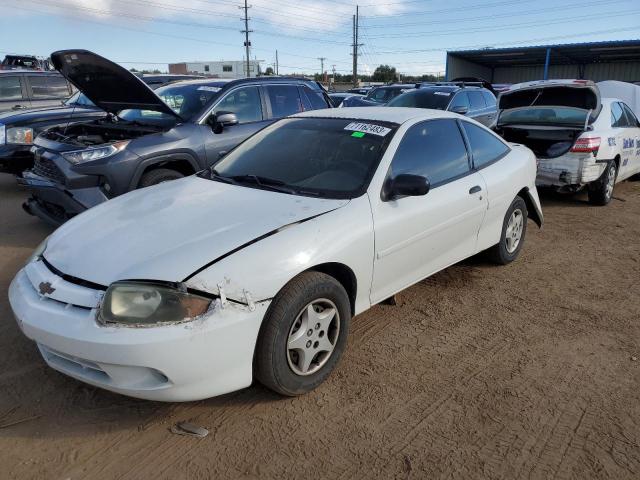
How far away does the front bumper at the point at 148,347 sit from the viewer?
2277mm

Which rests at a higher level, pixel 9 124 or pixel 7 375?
pixel 9 124

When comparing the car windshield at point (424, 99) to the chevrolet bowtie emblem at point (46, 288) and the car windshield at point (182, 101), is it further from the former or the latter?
the chevrolet bowtie emblem at point (46, 288)

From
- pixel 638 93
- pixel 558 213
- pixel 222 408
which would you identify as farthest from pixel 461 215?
pixel 638 93

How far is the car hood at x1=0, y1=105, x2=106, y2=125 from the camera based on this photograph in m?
7.41

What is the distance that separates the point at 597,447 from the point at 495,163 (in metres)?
2.63

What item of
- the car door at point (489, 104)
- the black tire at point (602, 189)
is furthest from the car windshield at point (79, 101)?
the black tire at point (602, 189)

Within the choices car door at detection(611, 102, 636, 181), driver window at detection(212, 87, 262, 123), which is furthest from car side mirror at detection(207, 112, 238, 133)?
car door at detection(611, 102, 636, 181)

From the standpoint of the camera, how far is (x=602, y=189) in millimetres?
7230

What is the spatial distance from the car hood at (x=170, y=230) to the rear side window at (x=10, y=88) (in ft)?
28.5

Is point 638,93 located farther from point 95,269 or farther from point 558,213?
point 95,269

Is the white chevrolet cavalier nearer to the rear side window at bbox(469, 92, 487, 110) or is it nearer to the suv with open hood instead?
the suv with open hood

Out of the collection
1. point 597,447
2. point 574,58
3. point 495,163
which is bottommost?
point 597,447

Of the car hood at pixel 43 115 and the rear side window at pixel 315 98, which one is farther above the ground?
the rear side window at pixel 315 98

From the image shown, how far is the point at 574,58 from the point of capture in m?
33.6
